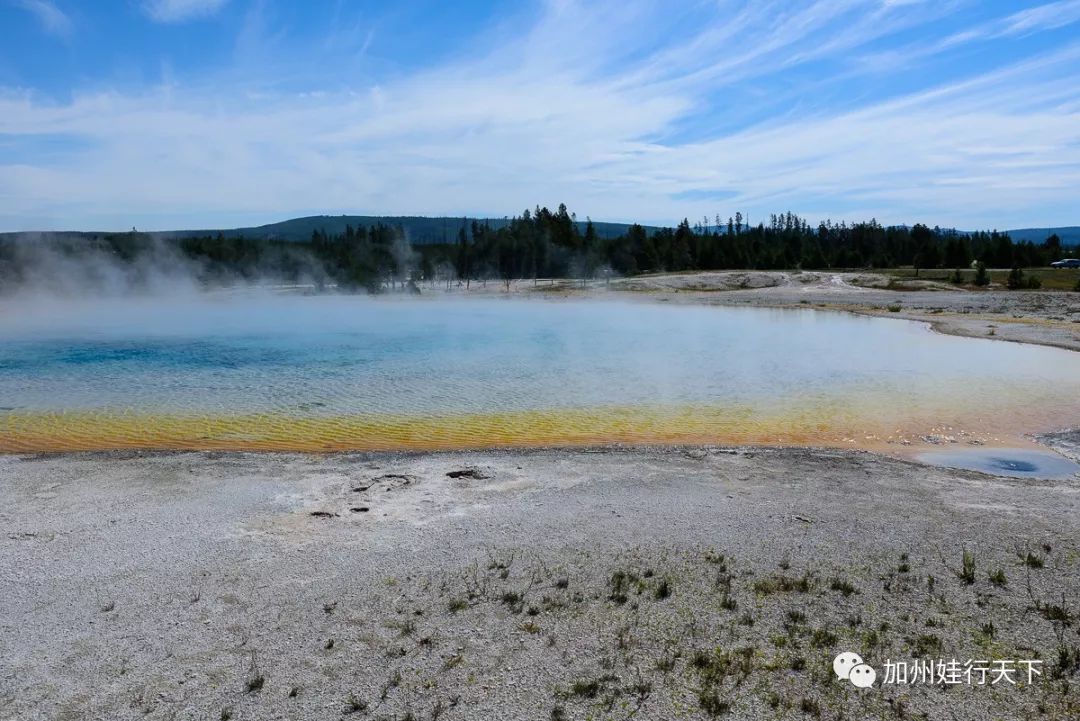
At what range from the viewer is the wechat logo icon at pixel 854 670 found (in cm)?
522

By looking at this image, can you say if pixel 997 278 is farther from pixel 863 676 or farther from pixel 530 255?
pixel 863 676

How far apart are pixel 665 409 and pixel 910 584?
8985 millimetres

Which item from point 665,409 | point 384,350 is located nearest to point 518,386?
point 665,409

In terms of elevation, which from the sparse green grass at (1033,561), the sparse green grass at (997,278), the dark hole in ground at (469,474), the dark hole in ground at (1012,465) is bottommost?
the dark hole in ground at (1012,465)

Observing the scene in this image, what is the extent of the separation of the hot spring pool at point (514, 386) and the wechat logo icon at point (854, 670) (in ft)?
24.7

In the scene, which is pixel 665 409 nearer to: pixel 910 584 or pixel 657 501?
pixel 657 501

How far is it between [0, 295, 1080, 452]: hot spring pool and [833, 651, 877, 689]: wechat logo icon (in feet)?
24.7

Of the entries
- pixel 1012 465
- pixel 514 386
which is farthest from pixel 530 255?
pixel 1012 465

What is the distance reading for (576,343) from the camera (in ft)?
91.0

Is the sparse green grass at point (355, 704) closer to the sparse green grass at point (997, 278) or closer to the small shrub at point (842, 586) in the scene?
the small shrub at point (842, 586)

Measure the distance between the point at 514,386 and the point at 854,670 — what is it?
1339 centimetres

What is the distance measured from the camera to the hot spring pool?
1360 centimetres

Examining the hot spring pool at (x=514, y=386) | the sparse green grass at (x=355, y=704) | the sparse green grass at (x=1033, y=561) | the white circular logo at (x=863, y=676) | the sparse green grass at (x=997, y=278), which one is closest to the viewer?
the sparse green grass at (x=355, y=704)

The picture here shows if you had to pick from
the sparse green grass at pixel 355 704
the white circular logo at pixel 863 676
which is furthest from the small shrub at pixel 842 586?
the sparse green grass at pixel 355 704
